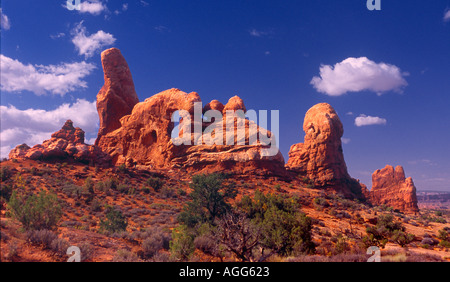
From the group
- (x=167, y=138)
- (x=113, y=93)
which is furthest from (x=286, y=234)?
(x=113, y=93)

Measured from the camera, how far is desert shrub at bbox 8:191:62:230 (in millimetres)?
8641

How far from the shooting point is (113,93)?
147ft

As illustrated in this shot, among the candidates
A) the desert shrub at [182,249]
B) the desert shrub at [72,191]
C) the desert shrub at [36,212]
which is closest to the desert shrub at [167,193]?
the desert shrub at [72,191]

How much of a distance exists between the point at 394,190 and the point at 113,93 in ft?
182

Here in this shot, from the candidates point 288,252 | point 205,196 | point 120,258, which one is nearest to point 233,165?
point 205,196

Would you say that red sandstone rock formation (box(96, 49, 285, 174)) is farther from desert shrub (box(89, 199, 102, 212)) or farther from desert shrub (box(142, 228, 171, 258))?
desert shrub (box(142, 228, 171, 258))

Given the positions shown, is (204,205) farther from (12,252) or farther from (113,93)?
(113,93)

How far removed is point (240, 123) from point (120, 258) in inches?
1197

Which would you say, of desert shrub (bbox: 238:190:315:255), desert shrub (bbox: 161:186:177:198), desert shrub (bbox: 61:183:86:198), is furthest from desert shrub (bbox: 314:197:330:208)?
desert shrub (bbox: 61:183:86:198)

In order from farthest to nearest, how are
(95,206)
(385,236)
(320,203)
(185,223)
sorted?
(320,203) < (95,206) < (185,223) < (385,236)

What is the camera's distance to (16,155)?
95.7 feet

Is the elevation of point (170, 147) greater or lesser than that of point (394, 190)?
greater

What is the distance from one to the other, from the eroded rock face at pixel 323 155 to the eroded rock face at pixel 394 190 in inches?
310
